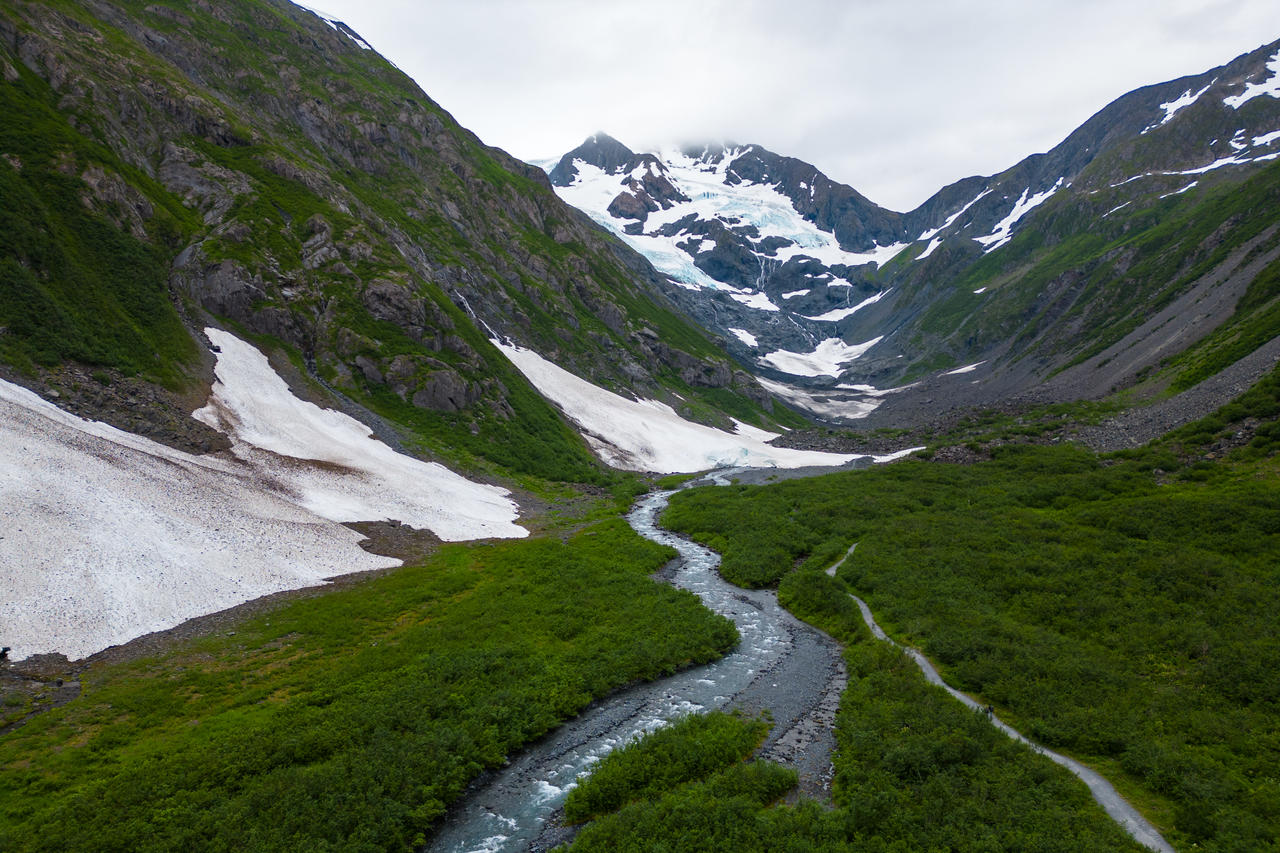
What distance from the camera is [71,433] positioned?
34.6m

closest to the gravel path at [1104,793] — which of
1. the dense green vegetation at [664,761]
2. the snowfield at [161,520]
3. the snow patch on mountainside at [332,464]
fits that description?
the dense green vegetation at [664,761]

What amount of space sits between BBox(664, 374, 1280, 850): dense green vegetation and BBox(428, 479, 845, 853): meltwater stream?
2.93m

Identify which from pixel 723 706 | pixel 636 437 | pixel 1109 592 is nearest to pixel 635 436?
pixel 636 437

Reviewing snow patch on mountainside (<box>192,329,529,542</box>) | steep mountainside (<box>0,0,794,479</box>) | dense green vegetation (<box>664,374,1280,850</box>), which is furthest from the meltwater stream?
steep mountainside (<box>0,0,794,479</box>)

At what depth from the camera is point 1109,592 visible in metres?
29.5

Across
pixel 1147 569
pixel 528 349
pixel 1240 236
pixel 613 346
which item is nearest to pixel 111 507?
pixel 1147 569

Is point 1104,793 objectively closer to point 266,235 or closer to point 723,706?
point 723,706

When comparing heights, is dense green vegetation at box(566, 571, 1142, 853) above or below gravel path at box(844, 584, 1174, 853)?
below

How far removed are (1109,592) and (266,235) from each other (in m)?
98.0

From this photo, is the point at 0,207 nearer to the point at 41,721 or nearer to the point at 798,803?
the point at 41,721

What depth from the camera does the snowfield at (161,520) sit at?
2494cm

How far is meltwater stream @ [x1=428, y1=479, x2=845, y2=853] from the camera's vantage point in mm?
18062

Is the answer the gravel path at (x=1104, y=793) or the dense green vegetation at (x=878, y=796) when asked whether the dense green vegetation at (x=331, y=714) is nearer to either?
the dense green vegetation at (x=878, y=796)

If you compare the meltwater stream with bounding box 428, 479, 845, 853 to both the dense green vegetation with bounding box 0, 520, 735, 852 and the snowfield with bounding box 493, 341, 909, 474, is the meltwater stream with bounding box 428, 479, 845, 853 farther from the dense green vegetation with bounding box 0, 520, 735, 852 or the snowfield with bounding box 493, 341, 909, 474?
the snowfield with bounding box 493, 341, 909, 474
